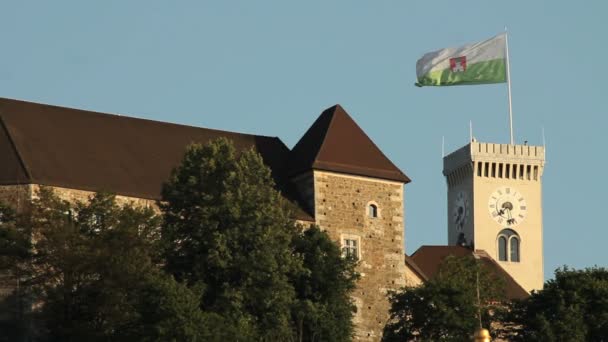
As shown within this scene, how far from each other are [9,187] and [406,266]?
17252mm

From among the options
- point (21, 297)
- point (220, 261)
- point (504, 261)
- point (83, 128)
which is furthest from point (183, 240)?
point (504, 261)

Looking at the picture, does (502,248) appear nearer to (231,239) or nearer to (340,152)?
(340,152)

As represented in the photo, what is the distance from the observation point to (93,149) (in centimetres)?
6819

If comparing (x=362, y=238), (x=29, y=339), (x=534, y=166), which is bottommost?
(x=29, y=339)

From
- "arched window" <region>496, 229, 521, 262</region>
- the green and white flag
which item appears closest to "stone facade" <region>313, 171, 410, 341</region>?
the green and white flag

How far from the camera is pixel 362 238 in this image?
229 feet

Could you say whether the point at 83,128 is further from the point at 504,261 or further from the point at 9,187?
the point at 504,261

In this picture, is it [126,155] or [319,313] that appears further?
[126,155]

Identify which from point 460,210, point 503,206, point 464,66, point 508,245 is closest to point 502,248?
point 508,245

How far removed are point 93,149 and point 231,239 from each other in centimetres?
1231

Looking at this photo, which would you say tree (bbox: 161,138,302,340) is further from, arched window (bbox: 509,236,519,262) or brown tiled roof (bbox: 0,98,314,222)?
arched window (bbox: 509,236,519,262)

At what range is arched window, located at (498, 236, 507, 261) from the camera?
327 feet

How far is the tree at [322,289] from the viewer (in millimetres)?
59656

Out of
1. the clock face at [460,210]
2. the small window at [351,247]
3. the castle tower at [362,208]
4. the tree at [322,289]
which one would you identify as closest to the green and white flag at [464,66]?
the clock face at [460,210]
